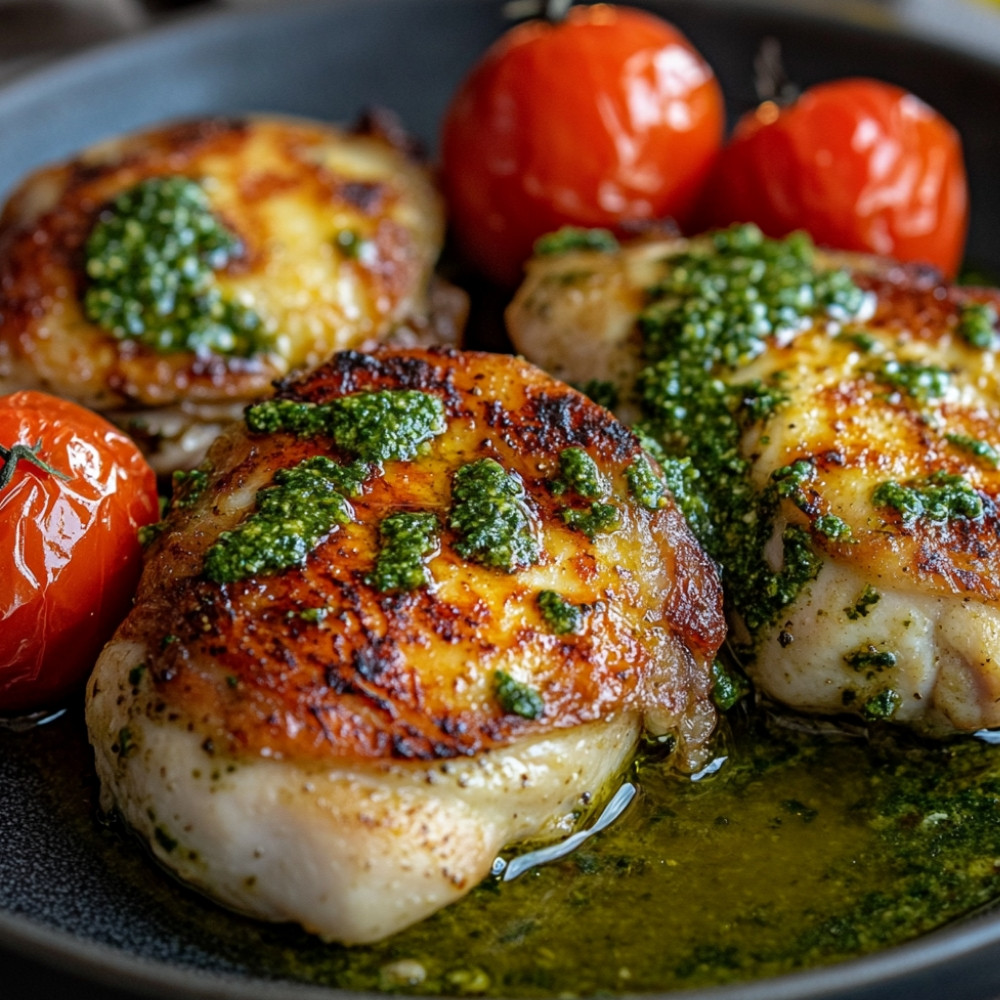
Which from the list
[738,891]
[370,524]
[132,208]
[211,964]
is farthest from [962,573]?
[132,208]

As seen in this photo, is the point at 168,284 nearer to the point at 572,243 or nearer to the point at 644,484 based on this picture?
the point at 572,243

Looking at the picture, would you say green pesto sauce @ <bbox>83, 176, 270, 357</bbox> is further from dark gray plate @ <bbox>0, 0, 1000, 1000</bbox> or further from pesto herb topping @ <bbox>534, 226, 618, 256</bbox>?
dark gray plate @ <bbox>0, 0, 1000, 1000</bbox>

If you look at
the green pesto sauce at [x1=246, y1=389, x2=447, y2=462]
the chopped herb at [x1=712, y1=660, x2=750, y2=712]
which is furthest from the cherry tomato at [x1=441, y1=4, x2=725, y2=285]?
the chopped herb at [x1=712, y1=660, x2=750, y2=712]

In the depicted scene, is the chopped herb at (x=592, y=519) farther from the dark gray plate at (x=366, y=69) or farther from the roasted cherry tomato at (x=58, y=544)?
the dark gray plate at (x=366, y=69)

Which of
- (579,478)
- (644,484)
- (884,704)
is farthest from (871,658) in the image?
(579,478)

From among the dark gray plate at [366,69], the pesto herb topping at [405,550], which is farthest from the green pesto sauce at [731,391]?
the dark gray plate at [366,69]

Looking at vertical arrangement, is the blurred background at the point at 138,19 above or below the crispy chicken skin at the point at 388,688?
above

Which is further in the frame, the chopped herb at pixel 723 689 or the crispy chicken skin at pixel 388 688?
the chopped herb at pixel 723 689
